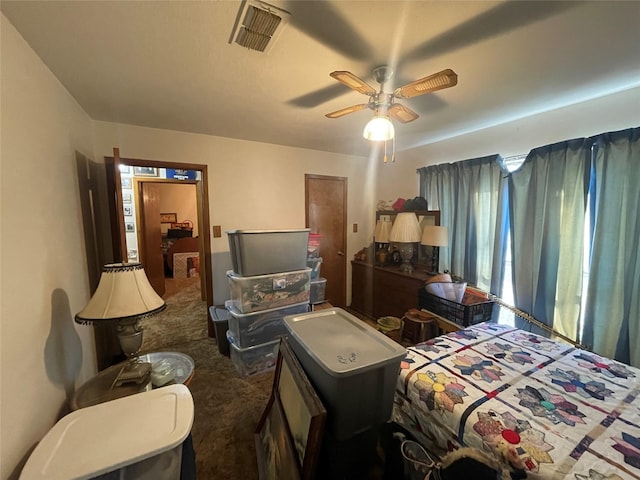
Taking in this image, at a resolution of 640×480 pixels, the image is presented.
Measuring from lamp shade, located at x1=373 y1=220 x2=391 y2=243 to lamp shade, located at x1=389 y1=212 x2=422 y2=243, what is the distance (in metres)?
0.40

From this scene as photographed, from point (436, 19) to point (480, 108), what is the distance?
128 centimetres

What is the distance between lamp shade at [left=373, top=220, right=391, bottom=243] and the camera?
11.0 feet

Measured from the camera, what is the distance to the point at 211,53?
1327 millimetres

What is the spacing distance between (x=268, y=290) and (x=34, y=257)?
1468 mm

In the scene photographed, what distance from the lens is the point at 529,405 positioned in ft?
3.21

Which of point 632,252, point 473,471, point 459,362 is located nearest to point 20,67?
point 473,471

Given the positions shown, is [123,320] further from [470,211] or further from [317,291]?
[470,211]

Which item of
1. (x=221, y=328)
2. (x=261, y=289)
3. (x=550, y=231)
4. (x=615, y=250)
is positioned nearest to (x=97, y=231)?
(x=221, y=328)

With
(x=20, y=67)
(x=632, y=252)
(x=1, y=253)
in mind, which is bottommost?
(x=632, y=252)

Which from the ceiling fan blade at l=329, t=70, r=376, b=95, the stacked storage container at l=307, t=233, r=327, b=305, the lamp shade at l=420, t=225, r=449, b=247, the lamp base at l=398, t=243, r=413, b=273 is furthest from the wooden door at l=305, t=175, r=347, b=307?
the ceiling fan blade at l=329, t=70, r=376, b=95

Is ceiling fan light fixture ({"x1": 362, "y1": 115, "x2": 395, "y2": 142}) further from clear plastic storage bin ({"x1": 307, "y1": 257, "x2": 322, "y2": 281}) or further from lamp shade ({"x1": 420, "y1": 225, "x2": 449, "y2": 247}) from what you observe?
clear plastic storage bin ({"x1": 307, "y1": 257, "x2": 322, "y2": 281})

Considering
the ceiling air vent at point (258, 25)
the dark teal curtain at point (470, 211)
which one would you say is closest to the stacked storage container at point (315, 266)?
the dark teal curtain at point (470, 211)

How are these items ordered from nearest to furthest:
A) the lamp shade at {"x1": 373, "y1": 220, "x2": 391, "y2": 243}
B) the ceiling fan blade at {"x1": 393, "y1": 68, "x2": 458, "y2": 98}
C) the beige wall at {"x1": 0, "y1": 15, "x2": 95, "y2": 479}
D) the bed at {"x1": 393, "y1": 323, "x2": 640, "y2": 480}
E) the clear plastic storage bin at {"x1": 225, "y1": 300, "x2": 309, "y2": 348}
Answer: the bed at {"x1": 393, "y1": 323, "x2": 640, "y2": 480} < the beige wall at {"x1": 0, "y1": 15, "x2": 95, "y2": 479} < the ceiling fan blade at {"x1": 393, "y1": 68, "x2": 458, "y2": 98} < the clear plastic storage bin at {"x1": 225, "y1": 300, "x2": 309, "y2": 348} < the lamp shade at {"x1": 373, "y1": 220, "x2": 391, "y2": 243}

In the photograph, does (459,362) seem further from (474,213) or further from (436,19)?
(474,213)
